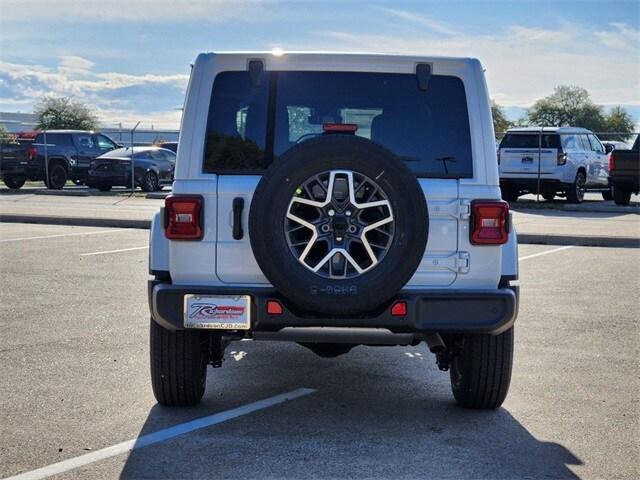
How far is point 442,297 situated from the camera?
529cm

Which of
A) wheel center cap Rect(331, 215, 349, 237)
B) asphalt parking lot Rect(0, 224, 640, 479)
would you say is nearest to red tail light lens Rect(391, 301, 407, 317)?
wheel center cap Rect(331, 215, 349, 237)

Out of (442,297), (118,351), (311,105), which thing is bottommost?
(118,351)

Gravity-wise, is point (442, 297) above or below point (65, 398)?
above

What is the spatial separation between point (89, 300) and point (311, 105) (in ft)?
15.6

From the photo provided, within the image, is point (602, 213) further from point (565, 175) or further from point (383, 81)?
point (383, 81)

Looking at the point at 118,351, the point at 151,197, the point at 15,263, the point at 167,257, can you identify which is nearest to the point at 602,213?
the point at 151,197

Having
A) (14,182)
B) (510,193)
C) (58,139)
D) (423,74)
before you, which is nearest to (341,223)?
(423,74)

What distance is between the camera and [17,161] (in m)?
29.2

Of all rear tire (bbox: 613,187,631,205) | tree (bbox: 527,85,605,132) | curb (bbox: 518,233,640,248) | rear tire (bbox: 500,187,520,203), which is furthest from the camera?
tree (bbox: 527,85,605,132)

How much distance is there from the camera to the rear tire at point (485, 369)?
18.7 feet

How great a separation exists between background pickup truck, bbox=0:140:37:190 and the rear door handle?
82.7 ft

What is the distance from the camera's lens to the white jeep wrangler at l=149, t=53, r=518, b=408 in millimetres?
5051

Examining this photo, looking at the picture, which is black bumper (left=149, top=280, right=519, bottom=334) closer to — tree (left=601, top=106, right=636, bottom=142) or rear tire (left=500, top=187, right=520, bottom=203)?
rear tire (left=500, top=187, right=520, bottom=203)

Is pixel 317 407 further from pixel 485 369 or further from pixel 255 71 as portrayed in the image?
pixel 255 71
